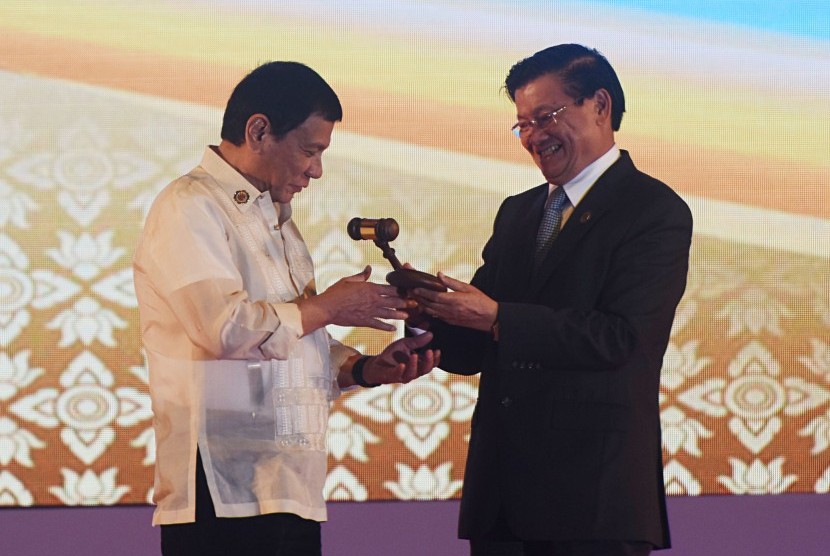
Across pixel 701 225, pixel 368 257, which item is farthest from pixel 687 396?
pixel 368 257

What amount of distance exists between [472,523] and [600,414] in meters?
0.33

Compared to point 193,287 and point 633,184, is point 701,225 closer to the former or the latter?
point 633,184

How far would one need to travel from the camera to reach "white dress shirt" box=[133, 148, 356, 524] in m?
2.03

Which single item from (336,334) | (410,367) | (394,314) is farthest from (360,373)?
(336,334)

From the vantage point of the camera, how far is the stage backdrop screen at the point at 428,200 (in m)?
4.07

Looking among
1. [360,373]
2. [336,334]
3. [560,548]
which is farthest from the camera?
[336,334]

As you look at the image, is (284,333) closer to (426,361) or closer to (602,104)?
(426,361)

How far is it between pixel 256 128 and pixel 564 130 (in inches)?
25.4

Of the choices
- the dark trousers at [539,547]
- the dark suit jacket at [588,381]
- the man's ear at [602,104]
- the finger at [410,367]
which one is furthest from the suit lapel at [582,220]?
the dark trousers at [539,547]

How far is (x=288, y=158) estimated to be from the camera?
2221mm

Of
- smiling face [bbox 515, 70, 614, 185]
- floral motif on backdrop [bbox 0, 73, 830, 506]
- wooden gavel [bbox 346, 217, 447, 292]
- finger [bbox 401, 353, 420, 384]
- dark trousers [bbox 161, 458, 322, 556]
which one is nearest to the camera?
dark trousers [bbox 161, 458, 322, 556]

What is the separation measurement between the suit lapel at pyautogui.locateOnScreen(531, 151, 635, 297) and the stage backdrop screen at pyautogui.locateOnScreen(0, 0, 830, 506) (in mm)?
1636

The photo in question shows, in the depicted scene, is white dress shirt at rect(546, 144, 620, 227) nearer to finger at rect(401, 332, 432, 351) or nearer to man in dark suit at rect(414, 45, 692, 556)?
man in dark suit at rect(414, 45, 692, 556)

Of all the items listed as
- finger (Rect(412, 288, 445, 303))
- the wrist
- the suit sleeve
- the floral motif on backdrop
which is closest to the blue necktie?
the suit sleeve
